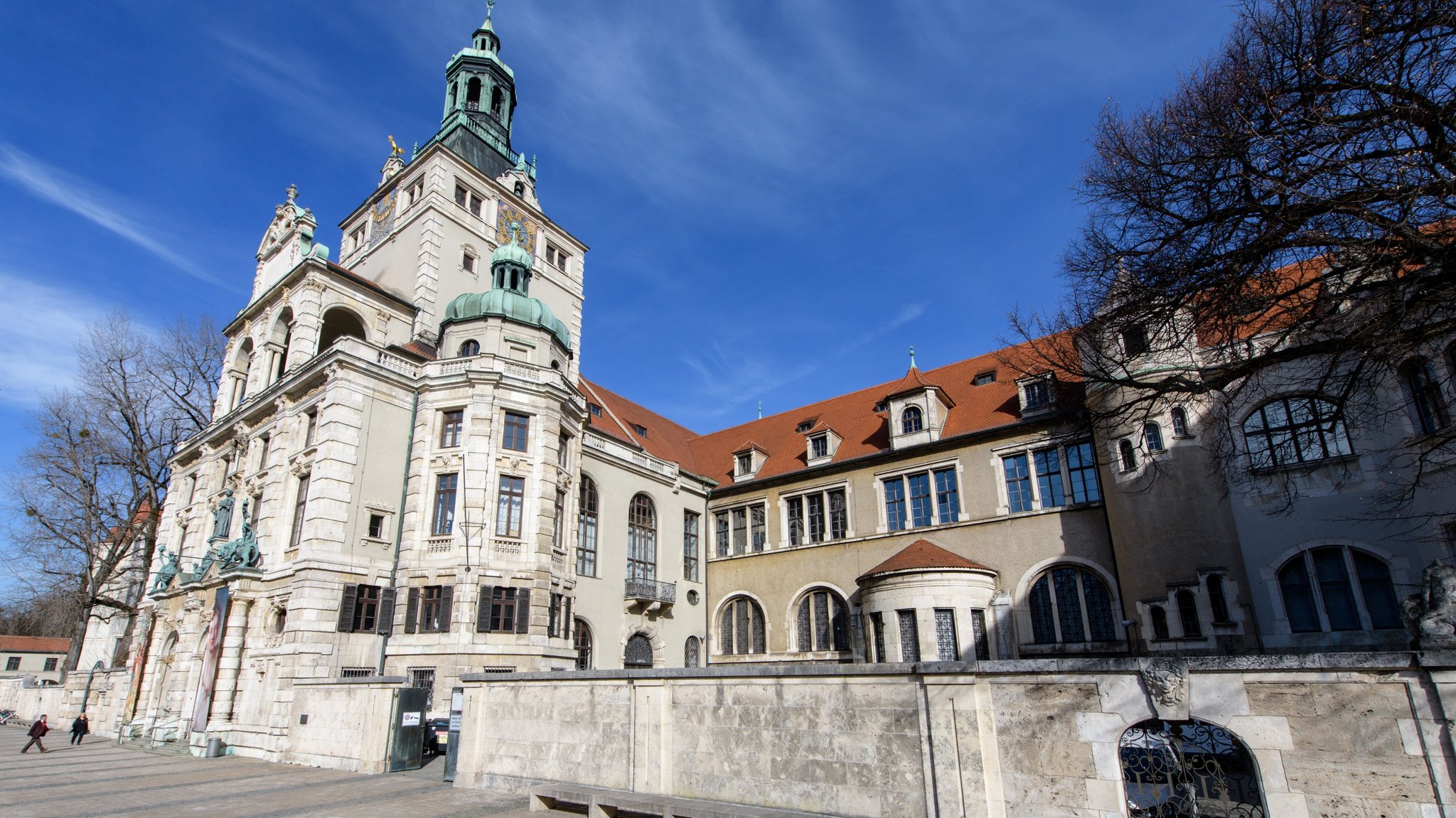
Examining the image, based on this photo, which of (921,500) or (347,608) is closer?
(347,608)

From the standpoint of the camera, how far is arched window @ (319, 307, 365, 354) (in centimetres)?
2816

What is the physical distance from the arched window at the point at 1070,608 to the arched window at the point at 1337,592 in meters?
4.41

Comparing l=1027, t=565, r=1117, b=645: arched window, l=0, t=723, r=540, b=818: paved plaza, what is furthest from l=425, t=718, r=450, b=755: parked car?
l=1027, t=565, r=1117, b=645: arched window

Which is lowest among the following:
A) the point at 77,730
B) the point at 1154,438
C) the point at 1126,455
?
the point at 77,730

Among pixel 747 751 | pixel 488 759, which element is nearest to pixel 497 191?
pixel 488 759

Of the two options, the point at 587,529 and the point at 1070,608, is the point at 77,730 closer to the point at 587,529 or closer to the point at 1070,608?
the point at 587,529

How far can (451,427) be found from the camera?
893 inches

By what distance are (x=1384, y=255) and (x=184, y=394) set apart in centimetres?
4262

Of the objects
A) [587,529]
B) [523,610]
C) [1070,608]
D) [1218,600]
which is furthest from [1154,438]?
[523,610]

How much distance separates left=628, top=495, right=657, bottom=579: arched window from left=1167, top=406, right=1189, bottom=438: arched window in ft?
58.1

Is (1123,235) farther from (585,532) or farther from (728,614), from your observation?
(728,614)

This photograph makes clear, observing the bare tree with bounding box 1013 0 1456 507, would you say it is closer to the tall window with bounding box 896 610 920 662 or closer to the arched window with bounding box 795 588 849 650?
the tall window with bounding box 896 610 920 662

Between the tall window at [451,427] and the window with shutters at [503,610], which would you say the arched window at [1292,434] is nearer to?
the window with shutters at [503,610]

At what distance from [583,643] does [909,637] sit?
415 inches
